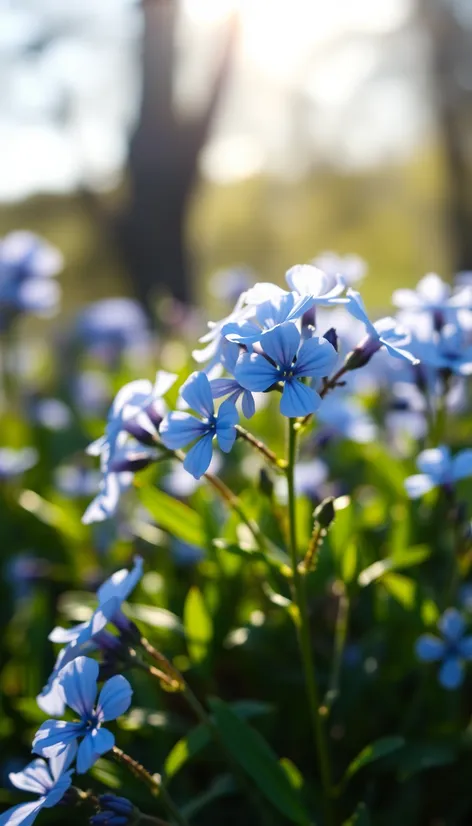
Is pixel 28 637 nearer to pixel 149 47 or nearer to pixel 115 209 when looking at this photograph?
pixel 149 47

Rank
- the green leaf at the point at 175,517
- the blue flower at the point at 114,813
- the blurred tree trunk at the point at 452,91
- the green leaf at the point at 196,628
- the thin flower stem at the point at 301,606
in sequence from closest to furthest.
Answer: the blue flower at the point at 114,813
the thin flower stem at the point at 301,606
the green leaf at the point at 196,628
the green leaf at the point at 175,517
the blurred tree trunk at the point at 452,91

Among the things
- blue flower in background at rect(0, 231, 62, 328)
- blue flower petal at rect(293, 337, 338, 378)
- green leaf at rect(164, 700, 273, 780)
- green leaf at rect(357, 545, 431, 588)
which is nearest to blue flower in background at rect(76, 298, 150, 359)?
blue flower in background at rect(0, 231, 62, 328)

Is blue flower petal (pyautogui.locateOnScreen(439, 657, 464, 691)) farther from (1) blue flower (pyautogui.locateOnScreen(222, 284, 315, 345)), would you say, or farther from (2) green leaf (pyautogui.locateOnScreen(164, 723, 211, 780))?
(1) blue flower (pyautogui.locateOnScreen(222, 284, 315, 345))

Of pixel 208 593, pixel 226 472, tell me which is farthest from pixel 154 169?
pixel 208 593

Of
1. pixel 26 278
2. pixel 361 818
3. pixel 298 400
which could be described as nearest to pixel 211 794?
pixel 361 818

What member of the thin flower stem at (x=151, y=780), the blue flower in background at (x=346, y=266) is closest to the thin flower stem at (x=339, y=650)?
the thin flower stem at (x=151, y=780)

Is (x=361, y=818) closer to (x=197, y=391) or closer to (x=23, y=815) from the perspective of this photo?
(x=23, y=815)

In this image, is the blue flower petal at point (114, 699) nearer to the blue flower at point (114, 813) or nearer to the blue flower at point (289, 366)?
the blue flower at point (114, 813)

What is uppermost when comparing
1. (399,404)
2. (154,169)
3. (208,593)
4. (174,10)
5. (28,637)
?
(174,10)
